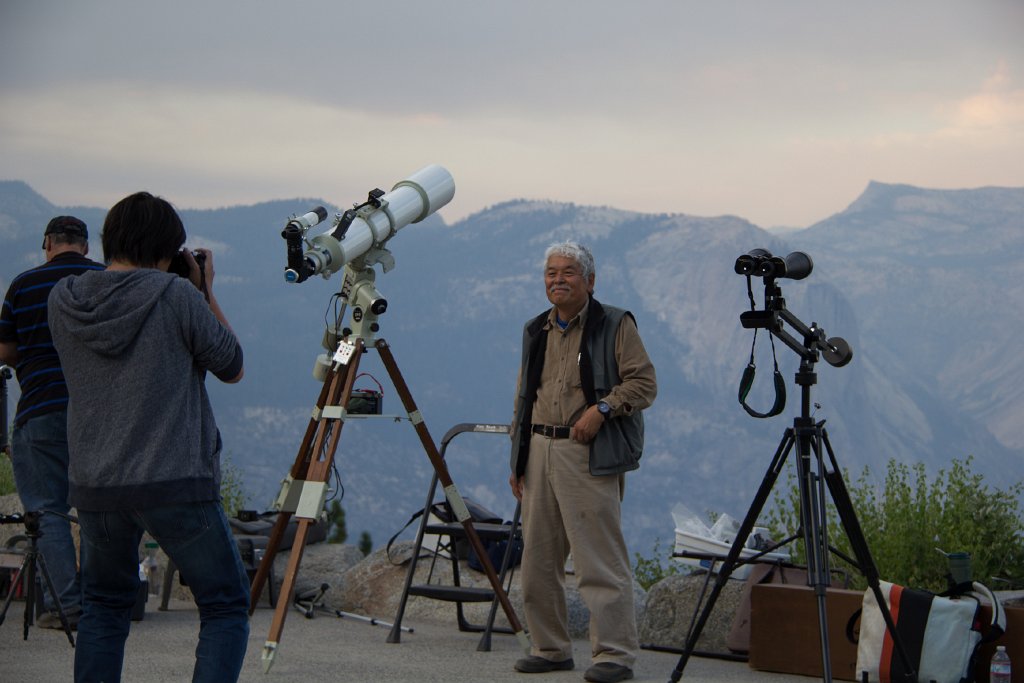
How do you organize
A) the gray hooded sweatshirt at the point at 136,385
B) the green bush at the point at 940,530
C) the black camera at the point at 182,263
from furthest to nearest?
the green bush at the point at 940,530 < the black camera at the point at 182,263 < the gray hooded sweatshirt at the point at 136,385

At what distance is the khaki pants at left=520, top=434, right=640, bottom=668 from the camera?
5016mm

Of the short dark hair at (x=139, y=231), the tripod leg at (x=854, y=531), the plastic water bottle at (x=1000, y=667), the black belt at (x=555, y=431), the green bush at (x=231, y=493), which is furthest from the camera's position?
the green bush at (x=231, y=493)

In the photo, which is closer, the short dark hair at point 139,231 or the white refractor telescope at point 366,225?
the short dark hair at point 139,231

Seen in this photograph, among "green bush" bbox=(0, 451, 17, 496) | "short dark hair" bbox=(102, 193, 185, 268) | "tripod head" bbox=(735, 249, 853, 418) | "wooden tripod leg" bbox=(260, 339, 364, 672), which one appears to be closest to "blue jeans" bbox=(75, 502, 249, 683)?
"short dark hair" bbox=(102, 193, 185, 268)

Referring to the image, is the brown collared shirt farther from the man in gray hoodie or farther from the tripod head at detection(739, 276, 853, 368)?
the man in gray hoodie

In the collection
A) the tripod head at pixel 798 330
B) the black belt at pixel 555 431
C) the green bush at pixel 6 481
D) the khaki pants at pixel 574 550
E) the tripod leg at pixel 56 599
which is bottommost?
the green bush at pixel 6 481

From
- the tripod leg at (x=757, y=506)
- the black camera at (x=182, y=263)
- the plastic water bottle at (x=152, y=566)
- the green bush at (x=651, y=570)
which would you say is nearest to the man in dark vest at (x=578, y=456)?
the tripod leg at (x=757, y=506)

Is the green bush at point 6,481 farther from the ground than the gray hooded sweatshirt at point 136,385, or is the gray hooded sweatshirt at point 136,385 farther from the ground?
the gray hooded sweatshirt at point 136,385

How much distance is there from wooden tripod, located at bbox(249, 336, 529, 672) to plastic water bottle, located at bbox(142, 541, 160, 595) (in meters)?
2.12

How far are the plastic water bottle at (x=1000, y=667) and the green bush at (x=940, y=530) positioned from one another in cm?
148

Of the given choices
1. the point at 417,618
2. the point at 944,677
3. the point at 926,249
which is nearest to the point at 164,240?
the point at 944,677

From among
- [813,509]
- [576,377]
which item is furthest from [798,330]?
[576,377]

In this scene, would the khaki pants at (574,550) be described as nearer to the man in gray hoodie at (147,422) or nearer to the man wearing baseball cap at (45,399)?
the man in gray hoodie at (147,422)

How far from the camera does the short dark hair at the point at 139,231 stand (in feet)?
10.7
